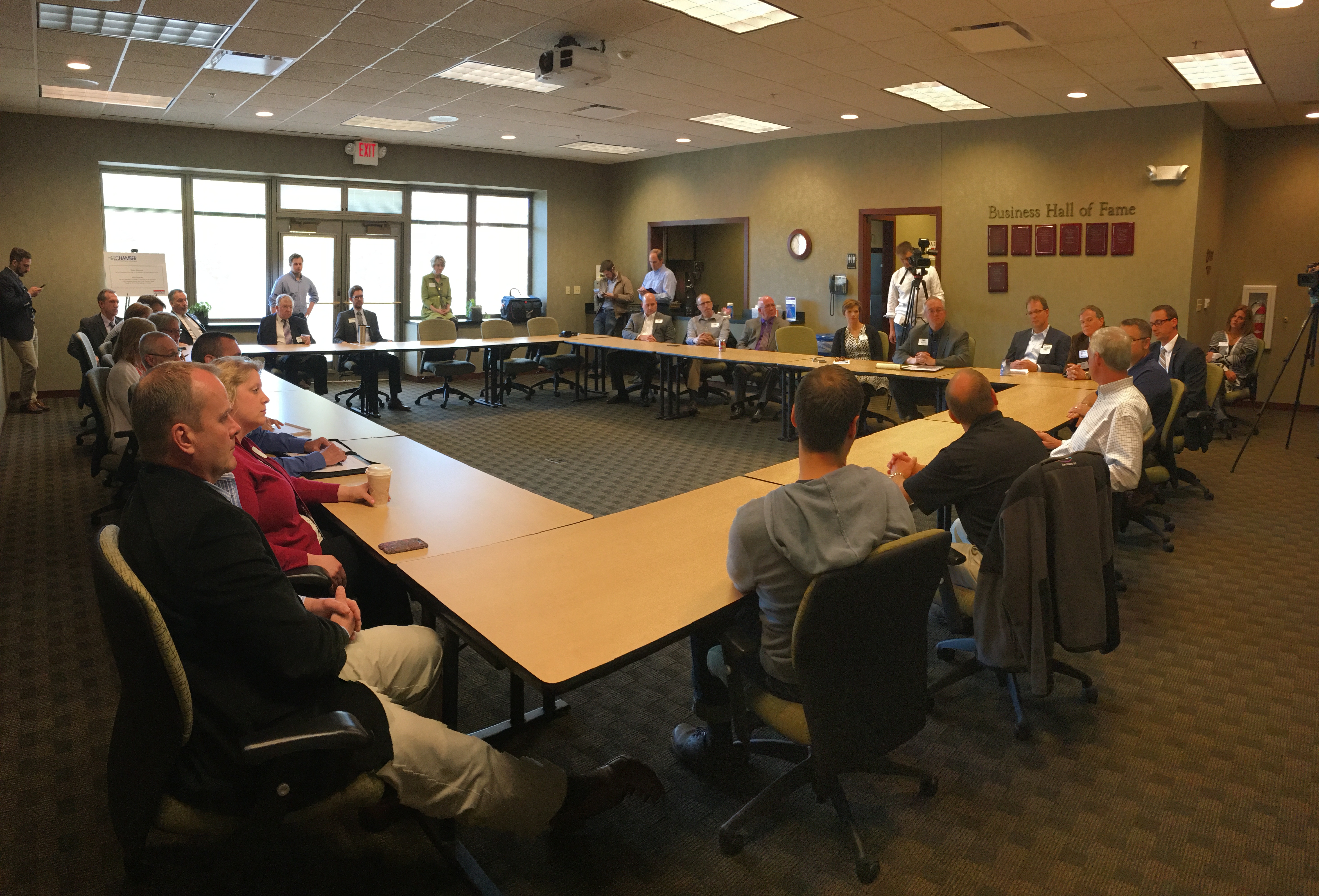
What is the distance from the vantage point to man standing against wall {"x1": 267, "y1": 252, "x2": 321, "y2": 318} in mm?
10125

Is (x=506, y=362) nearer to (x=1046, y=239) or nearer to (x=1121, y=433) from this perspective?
(x=1046, y=239)

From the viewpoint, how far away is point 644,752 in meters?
2.71

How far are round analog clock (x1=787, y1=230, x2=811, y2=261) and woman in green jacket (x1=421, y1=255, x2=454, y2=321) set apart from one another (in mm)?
4592

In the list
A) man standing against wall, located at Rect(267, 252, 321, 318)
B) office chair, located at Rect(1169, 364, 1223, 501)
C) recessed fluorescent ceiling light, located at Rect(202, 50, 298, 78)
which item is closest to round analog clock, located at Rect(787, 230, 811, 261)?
office chair, located at Rect(1169, 364, 1223, 501)

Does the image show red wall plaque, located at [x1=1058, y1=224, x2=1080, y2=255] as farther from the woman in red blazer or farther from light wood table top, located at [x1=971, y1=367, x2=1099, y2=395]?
the woman in red blazer

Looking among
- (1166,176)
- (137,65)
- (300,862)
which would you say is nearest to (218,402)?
(300,862)

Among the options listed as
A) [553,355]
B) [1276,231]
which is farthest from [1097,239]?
[553,355]

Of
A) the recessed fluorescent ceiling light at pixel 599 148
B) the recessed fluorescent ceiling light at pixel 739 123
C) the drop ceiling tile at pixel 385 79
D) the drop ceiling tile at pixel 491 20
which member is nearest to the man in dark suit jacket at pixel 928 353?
the recessed fluorescent ceiling light at pixel 739 123

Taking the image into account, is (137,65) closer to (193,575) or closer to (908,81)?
(908,81)

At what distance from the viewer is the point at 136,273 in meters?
9.62

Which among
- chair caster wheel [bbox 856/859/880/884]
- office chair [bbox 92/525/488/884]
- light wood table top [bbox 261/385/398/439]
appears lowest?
chair caster wheel [bbox 856/859/880/884]

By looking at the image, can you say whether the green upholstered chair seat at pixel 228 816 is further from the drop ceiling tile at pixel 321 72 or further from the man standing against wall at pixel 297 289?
the man standing against wall at pixel 297 289

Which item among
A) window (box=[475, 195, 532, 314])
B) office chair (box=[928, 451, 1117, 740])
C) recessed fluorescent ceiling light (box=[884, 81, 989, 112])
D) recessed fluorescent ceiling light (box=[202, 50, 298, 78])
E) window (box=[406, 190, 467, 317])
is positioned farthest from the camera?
window (box=[475, 195, 532, 314])

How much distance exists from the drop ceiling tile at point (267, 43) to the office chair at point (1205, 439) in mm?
6419
